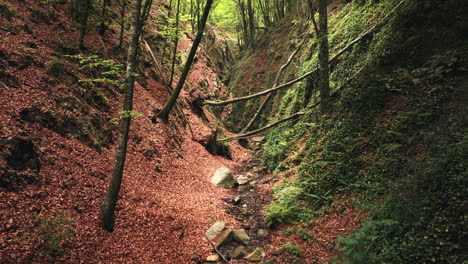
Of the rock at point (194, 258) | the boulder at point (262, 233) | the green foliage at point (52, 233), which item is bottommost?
the boulder at point (262, 233)

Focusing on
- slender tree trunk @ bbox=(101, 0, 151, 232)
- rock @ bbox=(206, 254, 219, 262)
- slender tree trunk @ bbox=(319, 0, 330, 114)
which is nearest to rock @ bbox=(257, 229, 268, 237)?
rock @ bbox=(206, 254, 219, 262)

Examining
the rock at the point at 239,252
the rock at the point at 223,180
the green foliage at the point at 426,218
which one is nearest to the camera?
the green foliage at the point at 426,218

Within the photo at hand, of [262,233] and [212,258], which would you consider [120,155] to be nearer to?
[212,258]

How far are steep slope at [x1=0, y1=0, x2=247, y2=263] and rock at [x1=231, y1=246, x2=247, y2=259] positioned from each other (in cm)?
81

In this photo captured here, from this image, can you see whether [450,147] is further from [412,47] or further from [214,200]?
[214,200]

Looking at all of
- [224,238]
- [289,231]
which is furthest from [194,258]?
[289,231]

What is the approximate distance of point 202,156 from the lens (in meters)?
14.1

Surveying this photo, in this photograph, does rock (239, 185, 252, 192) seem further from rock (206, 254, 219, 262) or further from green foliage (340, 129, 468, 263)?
green foliage (340, 129, 468, 263)

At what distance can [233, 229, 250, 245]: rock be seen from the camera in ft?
23.3

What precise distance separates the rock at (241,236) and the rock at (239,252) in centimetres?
33

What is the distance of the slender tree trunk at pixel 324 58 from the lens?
31.0 ft

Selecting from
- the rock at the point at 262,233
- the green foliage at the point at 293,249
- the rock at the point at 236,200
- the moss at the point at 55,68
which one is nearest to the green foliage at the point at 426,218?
the green foliage at the point at 293,249

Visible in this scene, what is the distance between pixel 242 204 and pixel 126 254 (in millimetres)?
5242

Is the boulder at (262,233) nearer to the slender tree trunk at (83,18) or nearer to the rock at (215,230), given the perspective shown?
the rock at (215,230)
